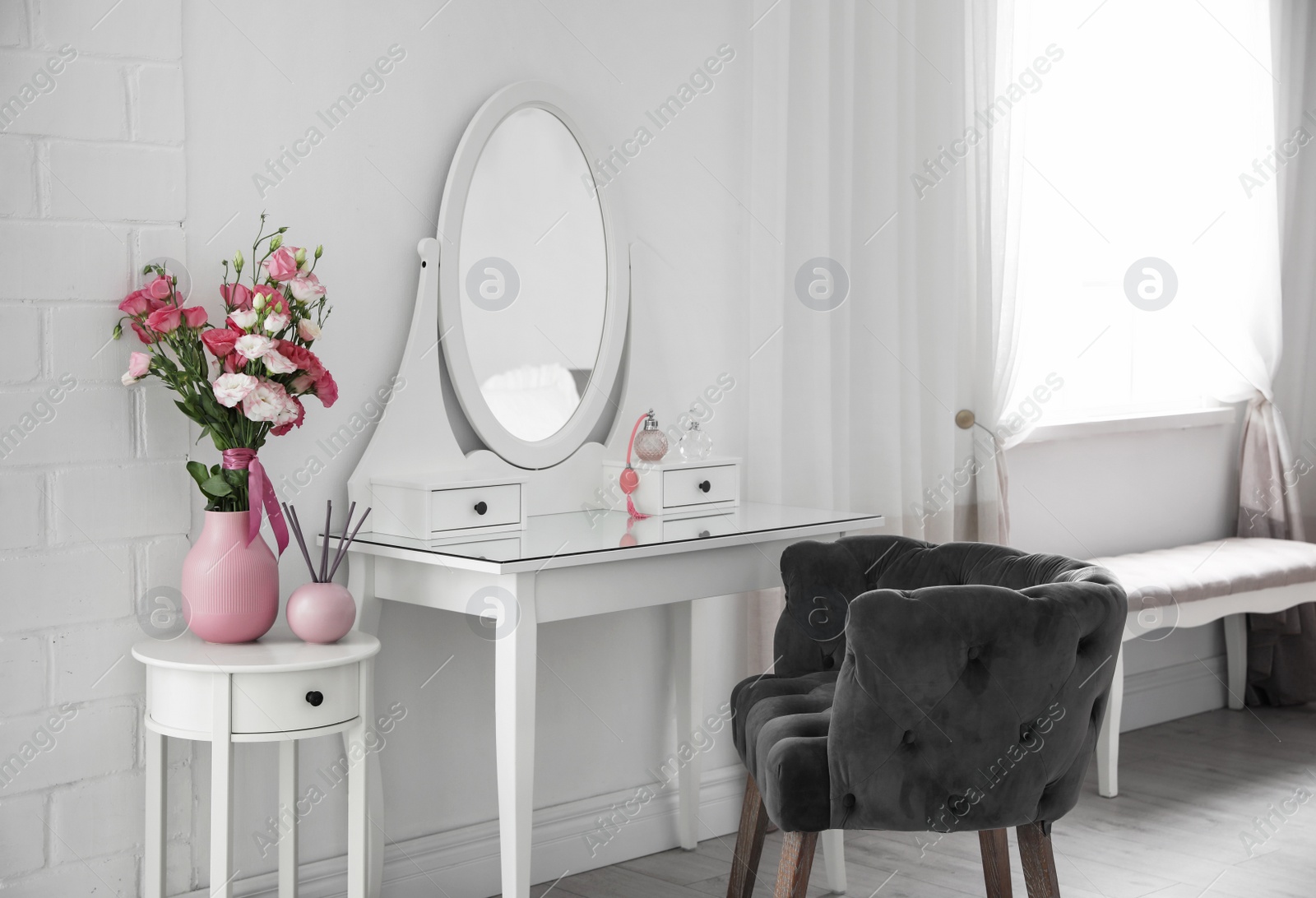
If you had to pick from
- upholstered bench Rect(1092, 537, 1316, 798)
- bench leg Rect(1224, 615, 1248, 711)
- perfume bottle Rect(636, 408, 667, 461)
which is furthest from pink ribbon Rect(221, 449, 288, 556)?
Answer: bench leg Rect(1224, 615, 1248, 711)

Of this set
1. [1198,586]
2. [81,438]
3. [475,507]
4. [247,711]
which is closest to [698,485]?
[475,507]

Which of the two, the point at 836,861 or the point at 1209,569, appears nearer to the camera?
the point at 836,861

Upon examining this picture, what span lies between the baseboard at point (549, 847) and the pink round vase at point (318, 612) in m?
0.58

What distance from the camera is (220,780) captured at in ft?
6.33

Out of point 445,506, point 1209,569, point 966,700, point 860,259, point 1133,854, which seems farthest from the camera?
point 1209,569

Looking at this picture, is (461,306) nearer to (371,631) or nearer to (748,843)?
(371,631)

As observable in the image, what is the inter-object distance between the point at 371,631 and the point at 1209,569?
8.27 ft

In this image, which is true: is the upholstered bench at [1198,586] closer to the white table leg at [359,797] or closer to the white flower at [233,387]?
the white table leg at [359,797]

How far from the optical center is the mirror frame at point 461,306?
2496 millimetres

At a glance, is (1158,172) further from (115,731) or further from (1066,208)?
(115,731)

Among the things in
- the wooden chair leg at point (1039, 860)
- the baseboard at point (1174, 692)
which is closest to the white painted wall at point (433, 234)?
the wooden chair leg at point (1039, 860)

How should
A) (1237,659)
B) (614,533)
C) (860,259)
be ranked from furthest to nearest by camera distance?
(1237,659) < (860,259) < (614,533)

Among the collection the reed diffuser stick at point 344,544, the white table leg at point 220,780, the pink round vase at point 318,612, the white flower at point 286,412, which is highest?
the white flower at point 286,412

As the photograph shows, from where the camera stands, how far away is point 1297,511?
4.23 m
